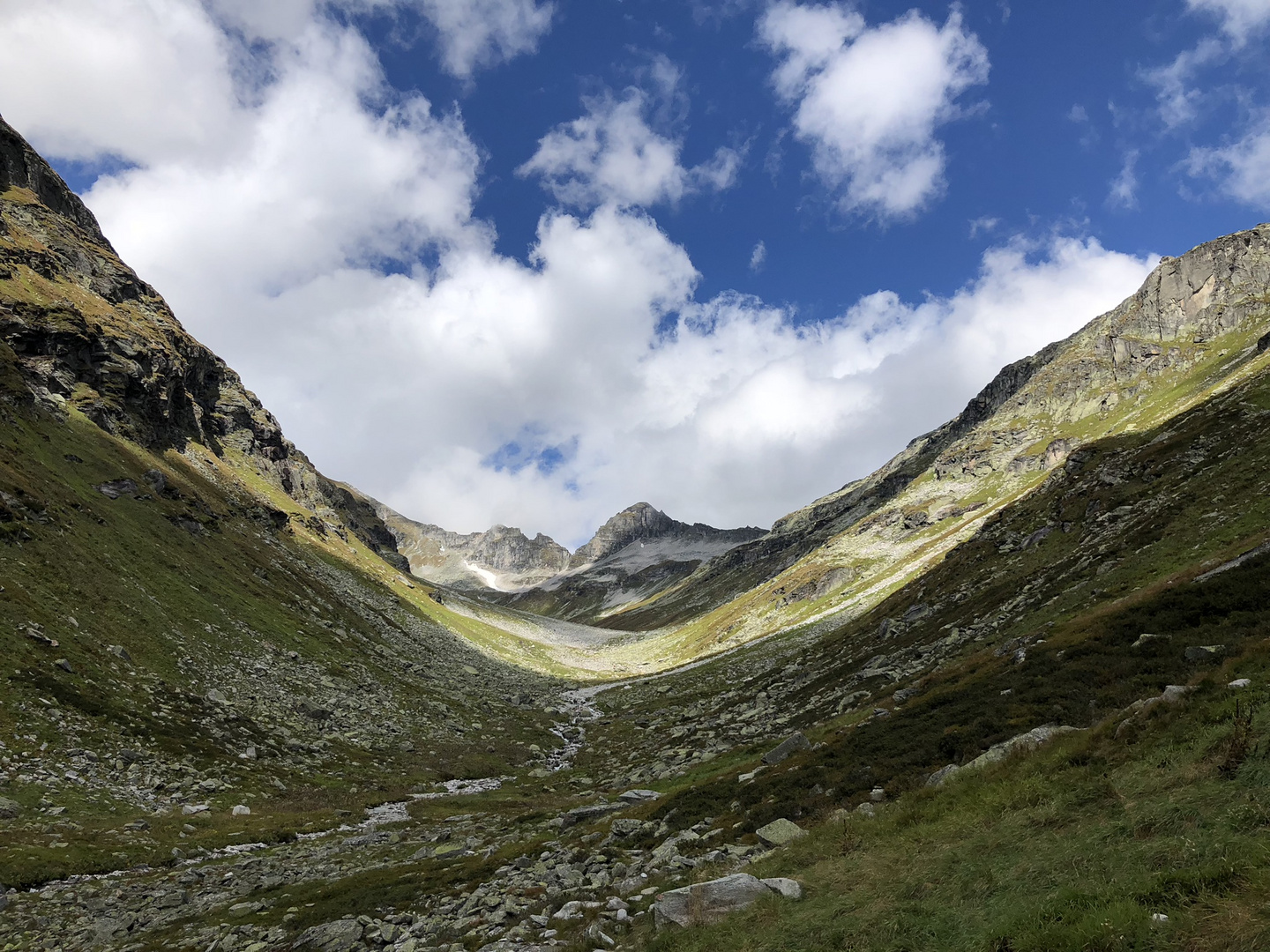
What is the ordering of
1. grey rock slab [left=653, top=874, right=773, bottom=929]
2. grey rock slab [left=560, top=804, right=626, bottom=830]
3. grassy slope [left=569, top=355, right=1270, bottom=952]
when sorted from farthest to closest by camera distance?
1. grey rock slab [left=560, top=804, right=626, bottom=830]
2. grey rock slab [left=653, top=874, right=773, bottom=929]
3. grassy slope [left=569, top=355, right=1270, bottom=952]

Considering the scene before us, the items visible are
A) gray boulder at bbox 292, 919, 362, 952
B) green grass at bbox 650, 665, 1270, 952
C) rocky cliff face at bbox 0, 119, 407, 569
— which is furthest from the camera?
rocky cliff face at bbox 0, 119, 407, 569

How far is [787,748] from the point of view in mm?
30859

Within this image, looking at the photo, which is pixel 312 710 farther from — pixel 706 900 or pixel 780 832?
pixel 706 900

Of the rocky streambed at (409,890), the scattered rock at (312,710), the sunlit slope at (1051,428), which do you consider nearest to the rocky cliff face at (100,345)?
the scattered rock at (312,710)

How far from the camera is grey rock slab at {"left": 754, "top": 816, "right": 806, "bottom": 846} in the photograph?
59.1ft

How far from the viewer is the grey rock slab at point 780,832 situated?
1802 centimetres

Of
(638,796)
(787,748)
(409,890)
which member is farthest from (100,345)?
(787,748)

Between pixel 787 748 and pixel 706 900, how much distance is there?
60.0 ft

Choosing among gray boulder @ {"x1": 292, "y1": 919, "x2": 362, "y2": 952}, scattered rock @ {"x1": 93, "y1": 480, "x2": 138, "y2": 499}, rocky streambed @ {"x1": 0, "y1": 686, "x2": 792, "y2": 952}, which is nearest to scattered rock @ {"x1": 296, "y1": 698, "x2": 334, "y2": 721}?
rocky streambed @ {"x1": 0, "y1": 686, "x2": 792, "y2": 952}

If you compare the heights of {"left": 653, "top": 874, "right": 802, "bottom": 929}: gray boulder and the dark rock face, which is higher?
the dark rock face

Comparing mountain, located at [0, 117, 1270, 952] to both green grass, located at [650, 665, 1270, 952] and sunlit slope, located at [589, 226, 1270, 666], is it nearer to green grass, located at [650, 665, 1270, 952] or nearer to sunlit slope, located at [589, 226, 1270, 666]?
green grass, located at [650, 665, 1270, 952]

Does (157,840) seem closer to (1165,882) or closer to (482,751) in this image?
(482,751)

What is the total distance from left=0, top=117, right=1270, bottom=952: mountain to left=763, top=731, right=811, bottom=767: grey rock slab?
0.19m

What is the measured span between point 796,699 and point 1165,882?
4331 centimetres
